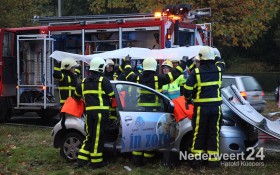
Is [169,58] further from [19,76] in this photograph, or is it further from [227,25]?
[227,25]

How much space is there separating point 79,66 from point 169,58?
10.6 feet

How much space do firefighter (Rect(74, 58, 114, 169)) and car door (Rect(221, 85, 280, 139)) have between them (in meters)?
1.90

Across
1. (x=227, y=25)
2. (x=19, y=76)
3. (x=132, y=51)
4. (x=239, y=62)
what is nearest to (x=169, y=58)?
(x=132, y=51)

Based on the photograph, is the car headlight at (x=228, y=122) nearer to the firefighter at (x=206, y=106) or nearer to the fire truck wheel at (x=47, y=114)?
the firefighter at (x=206, y=106)

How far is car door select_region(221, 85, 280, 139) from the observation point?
739cm

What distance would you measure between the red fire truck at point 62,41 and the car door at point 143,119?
3.51 meters

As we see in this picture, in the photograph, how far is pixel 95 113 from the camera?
7586 mm

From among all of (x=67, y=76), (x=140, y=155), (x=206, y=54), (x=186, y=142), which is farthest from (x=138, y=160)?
(x=67, y=76)

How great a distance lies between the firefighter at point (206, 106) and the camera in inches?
291

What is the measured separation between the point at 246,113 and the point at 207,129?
726 mm

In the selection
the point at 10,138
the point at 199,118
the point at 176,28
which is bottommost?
the point at 10,138

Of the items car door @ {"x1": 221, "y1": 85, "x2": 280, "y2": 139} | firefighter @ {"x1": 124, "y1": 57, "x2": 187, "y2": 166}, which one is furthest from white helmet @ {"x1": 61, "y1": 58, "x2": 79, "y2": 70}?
car door @ {"x1": 221, "y1": 85, "x2": 280, "y2": 139}

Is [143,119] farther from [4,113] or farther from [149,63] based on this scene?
[4,113]

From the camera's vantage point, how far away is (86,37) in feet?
41.0
